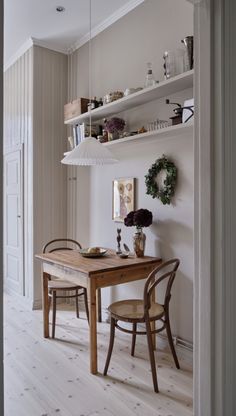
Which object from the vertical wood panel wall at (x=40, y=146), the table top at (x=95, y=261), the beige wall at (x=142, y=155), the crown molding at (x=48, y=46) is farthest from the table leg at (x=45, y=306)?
the crown molding at (x=48, y=46)

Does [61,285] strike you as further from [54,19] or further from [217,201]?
[54,19]

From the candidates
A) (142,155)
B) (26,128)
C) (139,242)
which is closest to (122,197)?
(142,155)

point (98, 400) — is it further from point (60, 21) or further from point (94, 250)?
point (60, 21)

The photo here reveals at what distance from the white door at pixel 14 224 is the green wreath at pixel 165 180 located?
1.97m

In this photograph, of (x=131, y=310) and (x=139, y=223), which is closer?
(x=131, y=310)

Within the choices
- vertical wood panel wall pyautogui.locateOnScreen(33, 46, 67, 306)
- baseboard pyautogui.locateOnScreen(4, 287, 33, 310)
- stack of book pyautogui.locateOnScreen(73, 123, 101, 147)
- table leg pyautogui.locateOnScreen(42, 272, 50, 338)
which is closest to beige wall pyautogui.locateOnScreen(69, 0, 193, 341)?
vertical wood panel wall pyautogui.locateOnScreen(33, 46, 67, 306)

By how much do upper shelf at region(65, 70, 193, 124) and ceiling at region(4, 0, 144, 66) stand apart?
3.28ft

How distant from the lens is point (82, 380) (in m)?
2.37

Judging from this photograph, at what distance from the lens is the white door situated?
4199 mm

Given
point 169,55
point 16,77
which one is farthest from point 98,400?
point 16,77

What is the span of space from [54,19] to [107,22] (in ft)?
1.87

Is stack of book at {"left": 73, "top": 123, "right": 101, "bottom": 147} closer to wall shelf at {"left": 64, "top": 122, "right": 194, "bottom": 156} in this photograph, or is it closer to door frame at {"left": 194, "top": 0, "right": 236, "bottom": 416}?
wall shelf at {"left": 64, "top": 122, "right": 194, "bottom": 156}

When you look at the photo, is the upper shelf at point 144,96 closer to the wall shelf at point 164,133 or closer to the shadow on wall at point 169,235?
the wall shelf at point 164,133

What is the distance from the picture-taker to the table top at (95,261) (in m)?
2.53
